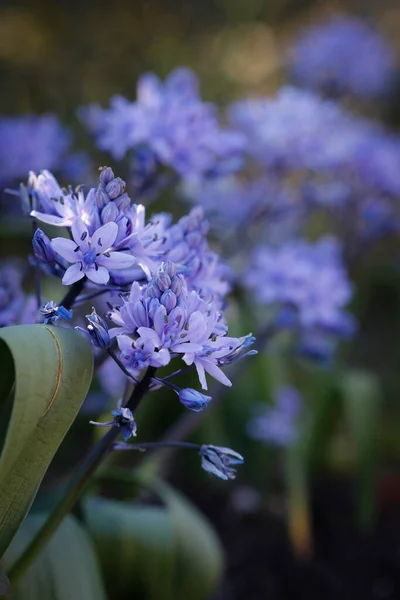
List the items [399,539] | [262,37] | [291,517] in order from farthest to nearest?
[262,37] → [399,539] → [291,517]

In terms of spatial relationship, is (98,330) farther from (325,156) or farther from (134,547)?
(325,156)

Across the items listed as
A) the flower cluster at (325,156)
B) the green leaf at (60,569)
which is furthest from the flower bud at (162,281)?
the flower cluster at (325,156)

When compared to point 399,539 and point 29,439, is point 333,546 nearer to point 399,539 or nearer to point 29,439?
point 399,539

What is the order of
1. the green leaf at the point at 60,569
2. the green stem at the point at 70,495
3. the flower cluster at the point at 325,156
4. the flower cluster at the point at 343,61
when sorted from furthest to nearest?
the flower cluster at the point at 343,61 → the flower cluster at the point at 325,156 → the green leaf at the point at 60,569 → the green stem at the point at 70,495

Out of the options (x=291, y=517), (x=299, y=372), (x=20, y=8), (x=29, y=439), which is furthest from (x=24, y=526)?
(x=20, y=8)

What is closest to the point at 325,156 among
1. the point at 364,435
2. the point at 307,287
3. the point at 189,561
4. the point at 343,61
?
the point at 307,287

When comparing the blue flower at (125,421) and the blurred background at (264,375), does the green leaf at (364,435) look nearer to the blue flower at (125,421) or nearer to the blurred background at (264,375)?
the blurred background at (264,375)

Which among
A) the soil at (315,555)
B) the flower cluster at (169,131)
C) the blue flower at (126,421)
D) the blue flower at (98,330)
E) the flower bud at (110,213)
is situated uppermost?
the flower cluster at (169,131)
